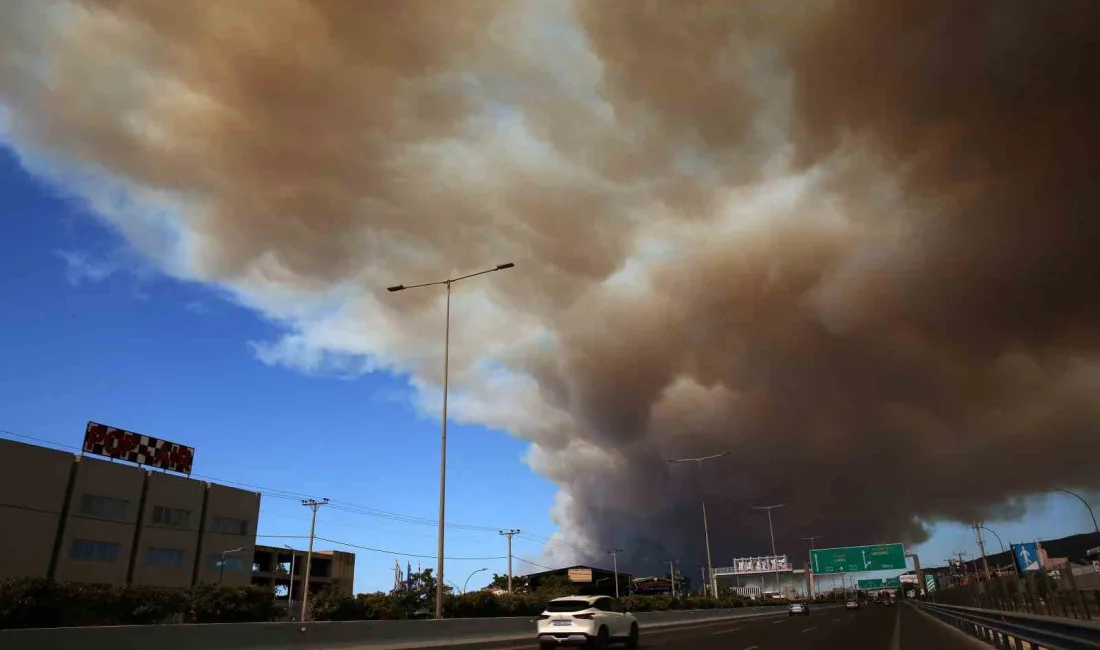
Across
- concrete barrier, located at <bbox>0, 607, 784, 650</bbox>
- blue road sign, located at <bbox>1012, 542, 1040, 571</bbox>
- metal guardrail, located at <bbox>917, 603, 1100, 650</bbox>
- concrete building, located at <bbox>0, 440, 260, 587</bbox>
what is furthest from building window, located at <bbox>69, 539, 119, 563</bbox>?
blue road sign, located at <bbox>1012, 542, 1040, 571</bbox>

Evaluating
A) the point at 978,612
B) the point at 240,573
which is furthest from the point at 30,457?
the point at 978,612

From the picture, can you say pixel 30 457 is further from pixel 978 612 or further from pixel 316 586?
pixel 978 612

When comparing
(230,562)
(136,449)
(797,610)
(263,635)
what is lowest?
(797,610)

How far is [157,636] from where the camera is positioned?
548 inches

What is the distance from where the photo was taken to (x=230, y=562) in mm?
79875

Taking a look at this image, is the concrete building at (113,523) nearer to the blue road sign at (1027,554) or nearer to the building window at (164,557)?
the building window at (164,557)

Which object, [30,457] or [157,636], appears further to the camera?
[30,457]

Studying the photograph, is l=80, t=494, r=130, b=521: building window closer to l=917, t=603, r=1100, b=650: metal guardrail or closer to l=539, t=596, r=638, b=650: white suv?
l=539, t=596, r=638, b=650: white suv

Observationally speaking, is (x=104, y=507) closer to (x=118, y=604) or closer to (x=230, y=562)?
(x=230, y=562)

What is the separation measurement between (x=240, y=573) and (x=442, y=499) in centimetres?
6800

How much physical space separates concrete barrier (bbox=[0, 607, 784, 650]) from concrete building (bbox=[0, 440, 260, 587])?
5173 centimetres

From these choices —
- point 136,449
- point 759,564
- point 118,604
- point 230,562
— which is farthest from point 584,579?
point 118,604

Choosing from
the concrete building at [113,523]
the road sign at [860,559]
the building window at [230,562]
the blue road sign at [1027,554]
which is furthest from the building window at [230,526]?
the blue road sign at [1027,554]

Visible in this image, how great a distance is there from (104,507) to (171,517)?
320 inches
